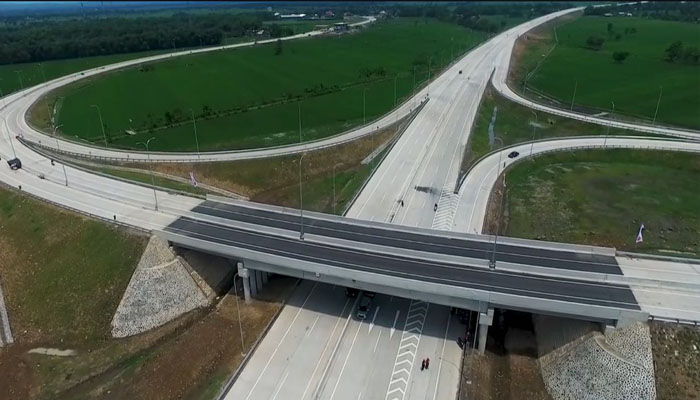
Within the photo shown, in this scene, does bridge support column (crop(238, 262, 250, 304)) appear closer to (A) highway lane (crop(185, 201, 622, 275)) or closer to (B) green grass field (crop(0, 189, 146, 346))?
(A) highway lane (crop(185, 201, 622, 275))

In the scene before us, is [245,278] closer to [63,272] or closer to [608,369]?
[63,272]

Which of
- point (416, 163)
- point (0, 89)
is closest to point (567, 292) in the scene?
point (416, 163)

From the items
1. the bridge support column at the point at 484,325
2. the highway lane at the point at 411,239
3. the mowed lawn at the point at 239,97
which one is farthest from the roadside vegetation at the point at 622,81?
the bridge support column at the point at 484,325

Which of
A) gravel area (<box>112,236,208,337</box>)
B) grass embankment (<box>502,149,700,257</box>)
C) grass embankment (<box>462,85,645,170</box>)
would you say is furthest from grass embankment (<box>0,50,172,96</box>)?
grass embankment (<box>502,149,700,257</box>)

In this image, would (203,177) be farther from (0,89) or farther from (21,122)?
(0,89)

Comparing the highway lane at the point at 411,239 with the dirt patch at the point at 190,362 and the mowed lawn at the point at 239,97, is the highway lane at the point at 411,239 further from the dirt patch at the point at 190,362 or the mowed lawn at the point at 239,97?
the mowed lawn at the point at 239,97

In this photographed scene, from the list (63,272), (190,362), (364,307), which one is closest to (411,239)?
(364,307)
